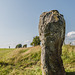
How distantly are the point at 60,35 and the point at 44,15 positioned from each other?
142 cm

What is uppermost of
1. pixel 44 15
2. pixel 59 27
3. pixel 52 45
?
pixel 44 15

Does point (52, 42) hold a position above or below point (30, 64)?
above

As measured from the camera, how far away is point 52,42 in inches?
192

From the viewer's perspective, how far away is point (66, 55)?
31.7 ft

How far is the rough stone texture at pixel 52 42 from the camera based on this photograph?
15.9 feet

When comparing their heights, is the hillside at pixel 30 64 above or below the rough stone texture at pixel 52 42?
below

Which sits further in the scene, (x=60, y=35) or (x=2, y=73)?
(x=2, y=73)

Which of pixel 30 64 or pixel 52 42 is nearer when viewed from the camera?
pixel 52 42

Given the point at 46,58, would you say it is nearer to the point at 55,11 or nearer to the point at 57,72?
the point at 57,72

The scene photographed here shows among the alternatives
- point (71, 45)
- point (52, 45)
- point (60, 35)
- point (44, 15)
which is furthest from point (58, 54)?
point (71, 45)

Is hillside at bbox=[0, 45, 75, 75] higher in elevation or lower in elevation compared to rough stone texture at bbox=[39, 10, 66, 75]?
→ lower

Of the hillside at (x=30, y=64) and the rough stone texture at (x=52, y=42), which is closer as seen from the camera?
the rough stone texture at (x=52, y=42)

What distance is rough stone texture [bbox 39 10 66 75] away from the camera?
4.85 metres

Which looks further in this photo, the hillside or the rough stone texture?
the hillside
